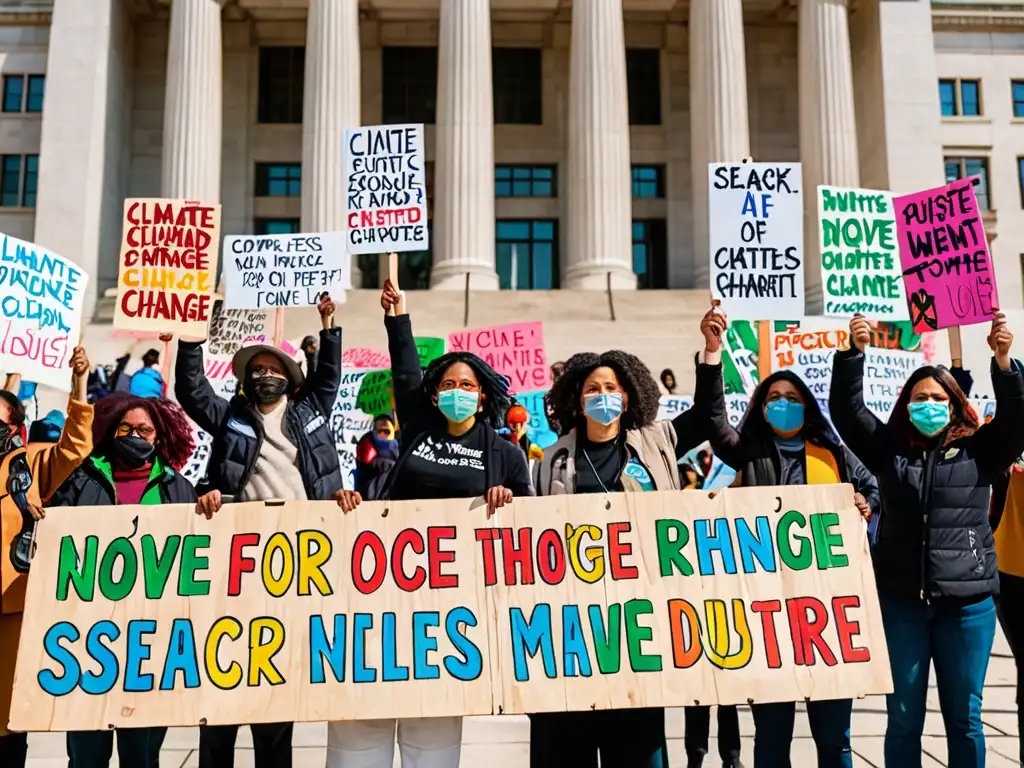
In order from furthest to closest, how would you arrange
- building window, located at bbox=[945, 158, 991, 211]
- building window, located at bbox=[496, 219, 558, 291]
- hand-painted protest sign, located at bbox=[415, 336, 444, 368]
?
building window, located at bbox=[496, 219, 558, 291] < building window, located at bbox=[945, 158, 991, 211] < hand-painted protest sign, located at bbox=[415, 336, 444, 368]

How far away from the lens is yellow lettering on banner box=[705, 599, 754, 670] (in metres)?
4.57

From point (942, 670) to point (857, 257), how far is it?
5.97 meters

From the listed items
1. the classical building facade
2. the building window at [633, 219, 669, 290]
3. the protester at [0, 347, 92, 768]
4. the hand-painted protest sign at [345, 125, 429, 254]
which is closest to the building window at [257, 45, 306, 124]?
the classical building facade

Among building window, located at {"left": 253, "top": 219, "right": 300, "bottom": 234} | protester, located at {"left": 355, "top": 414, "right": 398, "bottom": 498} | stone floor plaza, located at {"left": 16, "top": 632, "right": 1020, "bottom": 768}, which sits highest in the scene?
building window, located at {"left": 253, "top": 219, "right": 300, "bottom": 234}

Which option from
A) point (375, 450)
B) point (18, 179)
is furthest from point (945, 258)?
point (18, 179)

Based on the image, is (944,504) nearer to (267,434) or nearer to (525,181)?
(267,434)

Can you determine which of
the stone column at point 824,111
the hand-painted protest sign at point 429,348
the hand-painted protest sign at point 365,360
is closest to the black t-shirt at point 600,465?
the hand-painted protest sign at point 429,348

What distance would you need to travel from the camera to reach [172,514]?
470 cm

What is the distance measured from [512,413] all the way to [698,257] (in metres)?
18.0

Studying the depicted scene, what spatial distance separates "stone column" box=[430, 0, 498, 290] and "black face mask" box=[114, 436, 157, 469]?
66.4 ft

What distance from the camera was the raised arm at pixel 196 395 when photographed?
5.41 meters

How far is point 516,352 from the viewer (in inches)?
558

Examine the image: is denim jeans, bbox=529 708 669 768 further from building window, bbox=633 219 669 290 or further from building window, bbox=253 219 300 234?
building window, bbox=253 219 300 234

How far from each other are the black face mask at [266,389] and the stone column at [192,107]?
2264 cm
